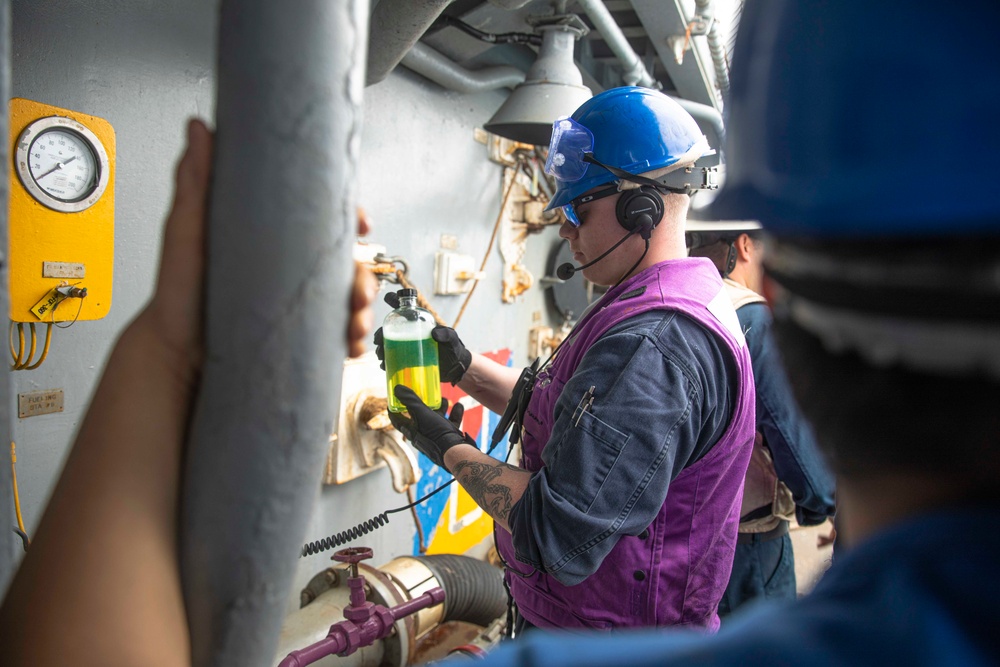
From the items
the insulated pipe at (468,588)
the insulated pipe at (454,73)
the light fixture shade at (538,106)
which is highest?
the insulated pipe at (454,73)

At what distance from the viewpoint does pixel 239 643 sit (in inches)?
20.0

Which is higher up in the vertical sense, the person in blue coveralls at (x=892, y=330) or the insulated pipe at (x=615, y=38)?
the insulated pipe at (x=615, y=38)

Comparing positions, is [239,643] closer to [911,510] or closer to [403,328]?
[911,510]

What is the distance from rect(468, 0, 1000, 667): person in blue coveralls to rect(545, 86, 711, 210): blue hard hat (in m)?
1.23

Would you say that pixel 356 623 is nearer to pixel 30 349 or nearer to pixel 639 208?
pixel 30 349

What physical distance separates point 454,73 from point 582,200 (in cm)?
148

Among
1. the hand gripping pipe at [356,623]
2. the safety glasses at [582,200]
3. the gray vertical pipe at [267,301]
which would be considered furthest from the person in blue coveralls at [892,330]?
the hand gripping pipe at [356,623]

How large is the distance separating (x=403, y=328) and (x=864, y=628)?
196 centimetres

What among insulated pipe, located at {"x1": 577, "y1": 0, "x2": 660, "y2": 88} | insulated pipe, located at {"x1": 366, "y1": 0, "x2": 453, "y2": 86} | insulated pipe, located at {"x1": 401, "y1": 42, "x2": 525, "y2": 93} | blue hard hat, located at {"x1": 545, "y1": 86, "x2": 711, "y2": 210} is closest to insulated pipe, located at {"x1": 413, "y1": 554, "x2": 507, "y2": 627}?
blue hard hat, located at {"x1": 545, "y1": 86, "x2": 711, "y2": 210}

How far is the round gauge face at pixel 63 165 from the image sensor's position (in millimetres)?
1631

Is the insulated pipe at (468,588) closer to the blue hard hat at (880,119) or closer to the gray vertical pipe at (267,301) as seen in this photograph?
the gray vertical pipe at (267,301)

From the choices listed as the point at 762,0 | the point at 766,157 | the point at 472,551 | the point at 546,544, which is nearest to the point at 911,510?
the point at 766,157

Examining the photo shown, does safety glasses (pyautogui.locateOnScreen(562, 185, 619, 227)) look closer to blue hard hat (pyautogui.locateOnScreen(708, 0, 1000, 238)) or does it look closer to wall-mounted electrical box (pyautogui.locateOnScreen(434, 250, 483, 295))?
blue hard hat (pyautogui.locateOnScreen(708, 0, 1000, 238))

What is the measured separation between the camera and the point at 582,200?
178cm
